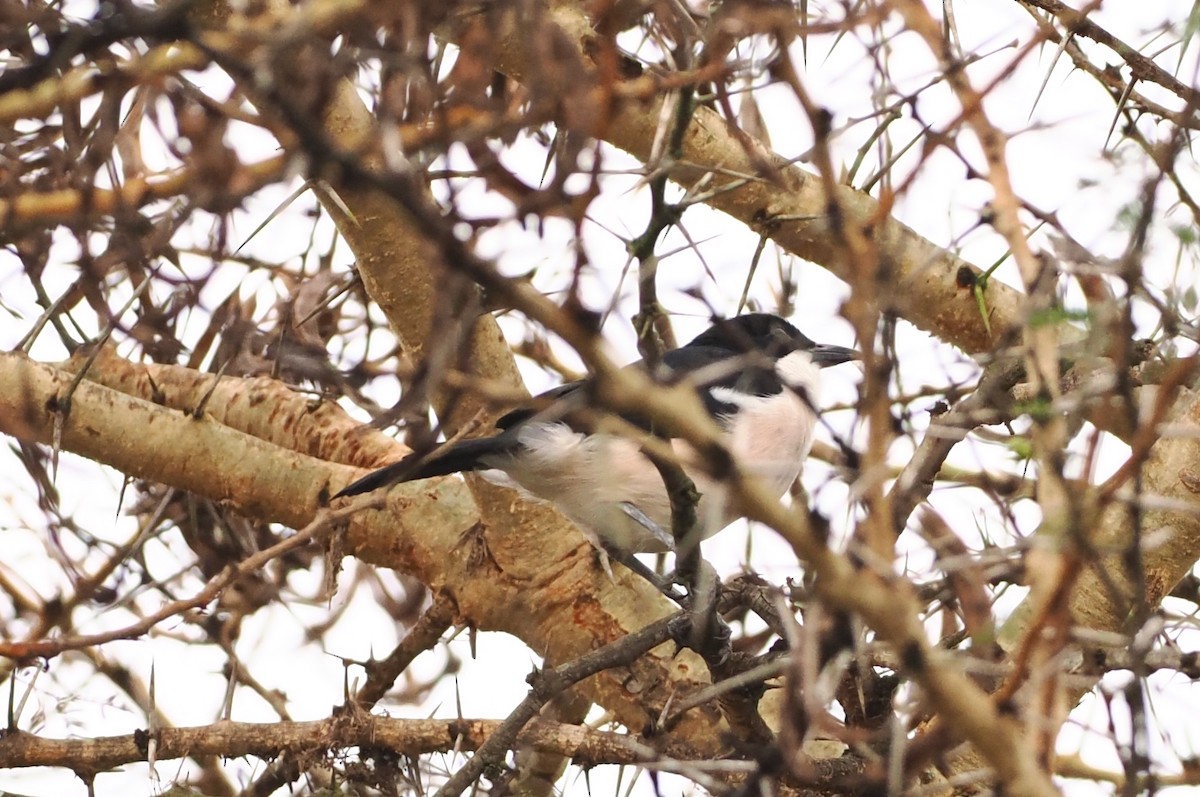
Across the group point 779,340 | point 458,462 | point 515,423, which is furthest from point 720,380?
point 458,462

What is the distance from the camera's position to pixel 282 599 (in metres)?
5.11

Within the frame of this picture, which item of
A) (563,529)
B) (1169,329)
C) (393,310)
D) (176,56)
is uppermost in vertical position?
(393,310)

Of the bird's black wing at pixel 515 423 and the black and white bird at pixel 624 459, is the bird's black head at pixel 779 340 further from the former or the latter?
the bird's black wing at pixel 515 423

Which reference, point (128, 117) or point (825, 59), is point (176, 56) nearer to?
point (128, 117)

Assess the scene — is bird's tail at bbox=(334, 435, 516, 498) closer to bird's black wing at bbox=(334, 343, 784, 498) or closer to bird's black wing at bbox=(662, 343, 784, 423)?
bird's black wing at bbox=(334, 343, 784, 498)

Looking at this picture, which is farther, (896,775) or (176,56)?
(176,56)

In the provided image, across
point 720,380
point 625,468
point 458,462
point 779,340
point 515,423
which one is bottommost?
point 458,462

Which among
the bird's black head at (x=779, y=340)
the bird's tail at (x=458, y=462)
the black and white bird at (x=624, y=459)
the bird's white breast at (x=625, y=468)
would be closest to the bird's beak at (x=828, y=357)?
the bird's black head at (x=779, y=340)

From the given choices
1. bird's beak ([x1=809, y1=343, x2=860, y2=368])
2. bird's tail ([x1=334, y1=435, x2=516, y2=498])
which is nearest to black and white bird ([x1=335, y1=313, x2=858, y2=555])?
bird's tail ([x1=334, y1=435, x2=516, y2=498])

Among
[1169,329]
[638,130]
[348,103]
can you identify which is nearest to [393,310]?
[348,103]

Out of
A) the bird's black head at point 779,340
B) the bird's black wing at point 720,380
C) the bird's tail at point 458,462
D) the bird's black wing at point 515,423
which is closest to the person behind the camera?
the bird's black wing at point 515,423

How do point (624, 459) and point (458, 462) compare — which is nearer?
point (458, 462)

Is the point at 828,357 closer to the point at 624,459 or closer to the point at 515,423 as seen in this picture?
the point at 624,459

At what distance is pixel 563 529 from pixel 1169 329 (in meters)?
2.54
